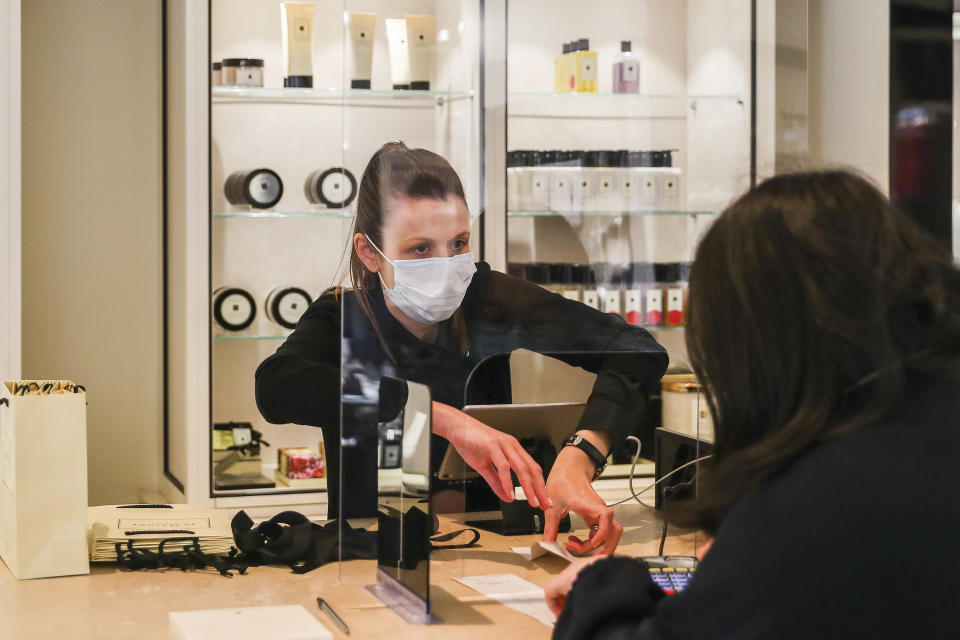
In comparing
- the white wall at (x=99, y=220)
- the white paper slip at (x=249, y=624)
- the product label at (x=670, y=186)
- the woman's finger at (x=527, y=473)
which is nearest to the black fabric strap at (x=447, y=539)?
the woman's finger at (x=527, y=473)

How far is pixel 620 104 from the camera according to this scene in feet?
5.90

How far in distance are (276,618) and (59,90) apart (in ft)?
8.22

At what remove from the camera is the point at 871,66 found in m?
2.48

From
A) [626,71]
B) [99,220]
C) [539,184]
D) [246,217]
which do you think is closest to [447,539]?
[539,184]

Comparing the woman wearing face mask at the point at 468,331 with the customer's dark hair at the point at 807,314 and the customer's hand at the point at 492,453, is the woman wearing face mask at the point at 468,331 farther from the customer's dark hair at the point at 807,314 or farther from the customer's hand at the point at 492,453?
the customer's dark hair at the point at 807,314

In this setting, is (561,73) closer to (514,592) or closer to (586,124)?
(586,124)

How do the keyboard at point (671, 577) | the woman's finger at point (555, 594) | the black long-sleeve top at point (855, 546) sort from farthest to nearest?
the keyboard at point (671, 577)
the woman's finger at point (555, 594)
the black long-sleeve top at point (855, 546)

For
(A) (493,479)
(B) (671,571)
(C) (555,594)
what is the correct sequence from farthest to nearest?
(A) (493,479), (B) (671,571), (C) (555,594)

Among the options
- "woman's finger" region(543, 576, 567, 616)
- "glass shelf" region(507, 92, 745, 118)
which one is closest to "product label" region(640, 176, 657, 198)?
"glass shelf" region(507, 92, 745, 118)

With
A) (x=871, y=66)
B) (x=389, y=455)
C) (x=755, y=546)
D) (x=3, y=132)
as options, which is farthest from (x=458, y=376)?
(x=3, y=132)

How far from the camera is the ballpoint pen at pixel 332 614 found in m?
1.41

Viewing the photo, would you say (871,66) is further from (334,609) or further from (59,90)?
(59,90)

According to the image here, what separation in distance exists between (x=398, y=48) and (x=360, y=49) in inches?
3.5

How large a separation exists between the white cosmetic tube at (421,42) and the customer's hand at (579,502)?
2.19 feet
